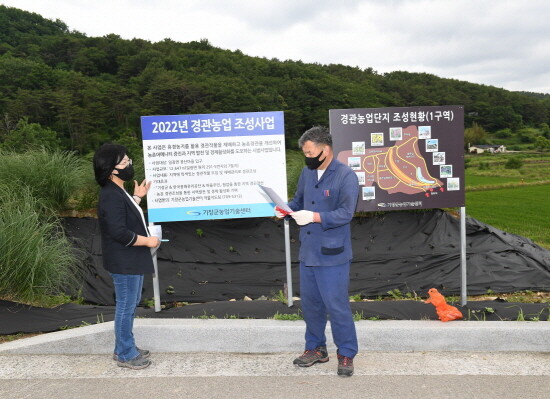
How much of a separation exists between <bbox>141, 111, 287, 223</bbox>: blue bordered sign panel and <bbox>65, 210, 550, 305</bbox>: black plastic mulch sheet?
1.41 metres

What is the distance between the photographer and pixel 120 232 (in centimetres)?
305

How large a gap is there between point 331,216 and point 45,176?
6019 mm

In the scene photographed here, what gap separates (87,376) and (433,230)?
233 inches

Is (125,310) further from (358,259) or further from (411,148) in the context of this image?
(358,259)

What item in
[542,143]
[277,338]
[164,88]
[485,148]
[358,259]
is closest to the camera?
[277,338]

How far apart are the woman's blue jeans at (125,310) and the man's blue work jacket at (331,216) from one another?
118 cm

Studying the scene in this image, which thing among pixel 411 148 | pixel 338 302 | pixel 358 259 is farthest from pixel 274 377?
pixel 358 259

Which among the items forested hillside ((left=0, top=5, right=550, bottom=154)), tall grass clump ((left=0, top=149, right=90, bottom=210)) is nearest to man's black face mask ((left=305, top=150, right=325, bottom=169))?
tall grass clump ((left=0, top=149, right=90, bottom=210))

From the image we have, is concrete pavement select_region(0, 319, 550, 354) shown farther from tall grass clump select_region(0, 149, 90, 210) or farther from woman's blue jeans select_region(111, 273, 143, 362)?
tall grass clump select_region(0, 149, 90, 210)

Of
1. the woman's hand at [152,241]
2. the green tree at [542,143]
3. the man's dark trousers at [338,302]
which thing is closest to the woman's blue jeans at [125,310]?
the woman's hand at [152,241]

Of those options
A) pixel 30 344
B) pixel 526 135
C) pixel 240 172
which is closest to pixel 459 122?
pixel 240 172

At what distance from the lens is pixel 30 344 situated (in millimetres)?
3604

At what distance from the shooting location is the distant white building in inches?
2963

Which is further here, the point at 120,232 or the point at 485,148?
the point at 485,148
